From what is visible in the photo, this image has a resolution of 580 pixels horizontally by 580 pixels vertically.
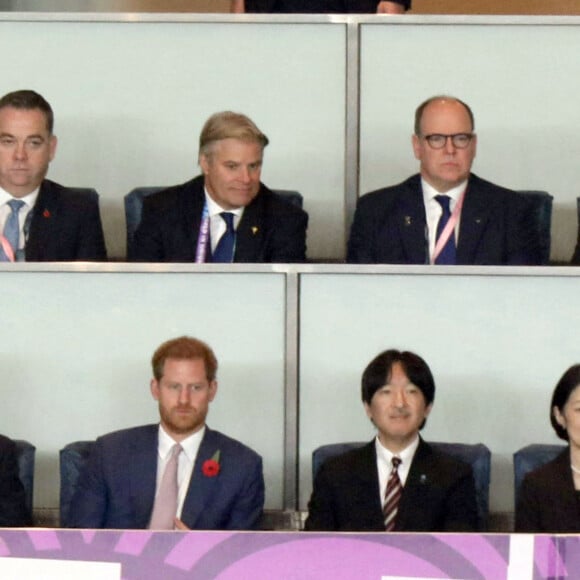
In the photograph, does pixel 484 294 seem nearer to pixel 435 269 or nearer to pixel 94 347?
pixel 435 269

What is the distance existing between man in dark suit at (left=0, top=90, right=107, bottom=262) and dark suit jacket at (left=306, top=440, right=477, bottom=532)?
4.66 feet

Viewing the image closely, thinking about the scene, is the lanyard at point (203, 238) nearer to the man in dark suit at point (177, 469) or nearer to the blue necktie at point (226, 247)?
the blue necktie at point (226, 247)

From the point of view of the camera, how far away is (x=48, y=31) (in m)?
5.90

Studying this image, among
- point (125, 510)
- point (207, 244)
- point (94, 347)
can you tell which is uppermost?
point (207, 244)

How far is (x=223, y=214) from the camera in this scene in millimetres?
5172

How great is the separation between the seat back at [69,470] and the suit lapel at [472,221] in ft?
4.81

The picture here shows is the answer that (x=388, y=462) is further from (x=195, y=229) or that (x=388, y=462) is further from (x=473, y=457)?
(x=195, y=229)

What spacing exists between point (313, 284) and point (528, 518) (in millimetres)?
954

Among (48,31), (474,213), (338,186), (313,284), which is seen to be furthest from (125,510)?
(48,31)

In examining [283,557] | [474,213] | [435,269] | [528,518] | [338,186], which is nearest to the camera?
[283,557]

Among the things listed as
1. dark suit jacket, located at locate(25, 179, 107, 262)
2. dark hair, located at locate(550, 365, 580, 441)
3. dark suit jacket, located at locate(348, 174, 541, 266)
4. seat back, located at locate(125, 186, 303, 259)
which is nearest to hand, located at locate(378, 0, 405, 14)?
seat back, located at locate(125, 186, 303, 259)

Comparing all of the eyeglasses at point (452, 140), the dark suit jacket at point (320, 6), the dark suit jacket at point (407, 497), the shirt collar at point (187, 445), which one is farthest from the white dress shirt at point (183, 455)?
the dark suit jacket at point (320, 6)

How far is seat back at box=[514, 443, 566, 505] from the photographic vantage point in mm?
4211

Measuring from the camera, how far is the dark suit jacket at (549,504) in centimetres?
396
